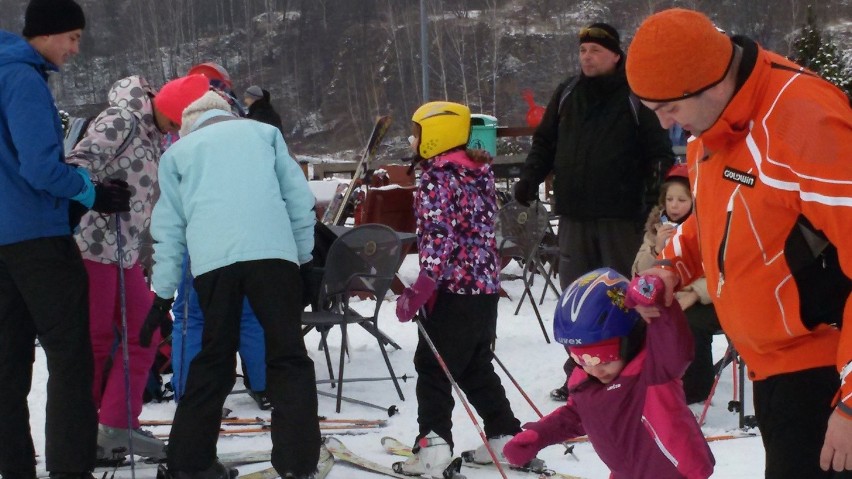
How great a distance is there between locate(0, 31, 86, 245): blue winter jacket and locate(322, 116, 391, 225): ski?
431 centimetres

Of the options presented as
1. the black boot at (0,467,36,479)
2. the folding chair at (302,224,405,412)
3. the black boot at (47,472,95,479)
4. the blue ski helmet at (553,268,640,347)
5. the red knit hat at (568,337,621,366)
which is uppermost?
the blue ski helmet at (553,268,640,347)

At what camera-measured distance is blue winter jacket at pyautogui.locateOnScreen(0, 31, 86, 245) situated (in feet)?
10.8

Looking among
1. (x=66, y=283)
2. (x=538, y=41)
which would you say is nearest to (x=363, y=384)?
(x=66, y=283)

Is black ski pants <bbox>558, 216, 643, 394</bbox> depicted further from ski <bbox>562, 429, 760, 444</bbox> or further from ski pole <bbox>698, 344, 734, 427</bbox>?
ski pole <bbox>698, 344, 734, 427</bbox>

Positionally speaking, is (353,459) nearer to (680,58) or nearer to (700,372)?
(700,372)

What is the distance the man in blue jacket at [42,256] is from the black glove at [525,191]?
204 cm

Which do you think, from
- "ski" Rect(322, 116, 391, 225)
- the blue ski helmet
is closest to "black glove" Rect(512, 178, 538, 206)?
the blue ski helmet

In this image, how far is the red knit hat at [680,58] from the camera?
6.28 ft

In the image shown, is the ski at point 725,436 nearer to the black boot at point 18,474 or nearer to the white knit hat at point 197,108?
the white knit hat at point 197,108

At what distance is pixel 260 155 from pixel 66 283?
0.83 metres

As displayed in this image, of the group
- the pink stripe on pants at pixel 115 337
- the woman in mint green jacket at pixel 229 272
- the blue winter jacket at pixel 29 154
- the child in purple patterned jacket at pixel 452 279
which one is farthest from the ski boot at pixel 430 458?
the blue winter jacket at pixel 29 154

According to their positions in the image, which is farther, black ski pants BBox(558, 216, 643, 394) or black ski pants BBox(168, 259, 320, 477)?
black ski pants BBox(558, 216, 643, 394)

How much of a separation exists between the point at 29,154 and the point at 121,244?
2.29ft

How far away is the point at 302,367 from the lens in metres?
3.61
